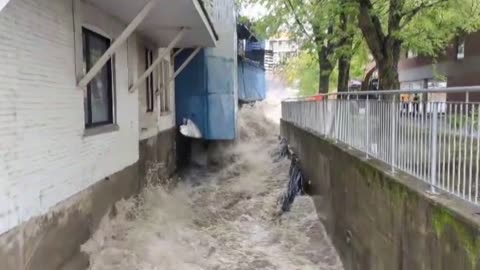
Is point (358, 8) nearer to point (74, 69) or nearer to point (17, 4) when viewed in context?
point (74, 69)

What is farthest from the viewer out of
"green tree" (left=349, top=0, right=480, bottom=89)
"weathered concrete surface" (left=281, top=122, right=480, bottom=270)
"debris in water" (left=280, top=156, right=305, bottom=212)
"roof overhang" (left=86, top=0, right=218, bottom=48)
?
"debris in water" (left=280, top=156, right=305, bottom=212)

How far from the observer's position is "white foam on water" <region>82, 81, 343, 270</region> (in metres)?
6.68

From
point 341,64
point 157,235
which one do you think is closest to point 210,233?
point 157,235

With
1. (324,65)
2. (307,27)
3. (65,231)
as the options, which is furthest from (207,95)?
(65,231)

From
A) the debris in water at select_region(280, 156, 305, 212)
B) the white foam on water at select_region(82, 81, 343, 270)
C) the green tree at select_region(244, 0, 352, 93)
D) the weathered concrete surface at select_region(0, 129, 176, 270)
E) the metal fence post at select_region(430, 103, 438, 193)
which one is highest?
the green tree at select_region(244, 0, 352, 93)

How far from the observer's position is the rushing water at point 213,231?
670 cm

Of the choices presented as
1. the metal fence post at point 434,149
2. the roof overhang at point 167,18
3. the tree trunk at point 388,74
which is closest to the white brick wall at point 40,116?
the roof overhang at point 167,18

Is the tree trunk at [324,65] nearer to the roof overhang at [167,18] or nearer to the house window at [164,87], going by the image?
the house window at [164,87]

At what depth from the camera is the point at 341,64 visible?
49.0 ft

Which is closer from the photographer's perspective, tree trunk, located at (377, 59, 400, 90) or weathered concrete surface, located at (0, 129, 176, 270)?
weathered concrete surface, located at (0, 129, 176, 270)

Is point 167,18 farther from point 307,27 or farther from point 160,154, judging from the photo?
point 307,27

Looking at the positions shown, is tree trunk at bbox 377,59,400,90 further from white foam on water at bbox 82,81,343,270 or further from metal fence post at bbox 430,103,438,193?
metal fence post at bbox 430,103,438,193

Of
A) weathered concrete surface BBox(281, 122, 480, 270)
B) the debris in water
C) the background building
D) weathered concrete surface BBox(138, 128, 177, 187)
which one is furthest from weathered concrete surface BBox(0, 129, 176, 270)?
the background building

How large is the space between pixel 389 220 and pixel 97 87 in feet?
14.6
